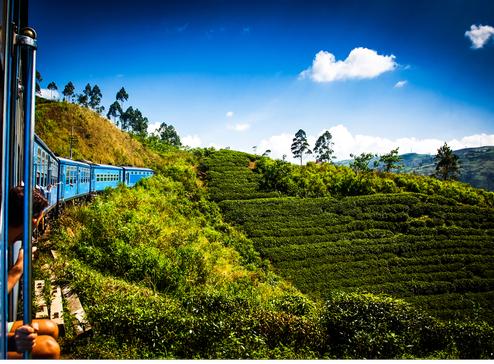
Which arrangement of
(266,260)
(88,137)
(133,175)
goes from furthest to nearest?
(88,137), (133,175), (266,260)

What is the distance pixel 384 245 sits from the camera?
13.6 metres

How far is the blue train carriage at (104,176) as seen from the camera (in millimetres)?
11242

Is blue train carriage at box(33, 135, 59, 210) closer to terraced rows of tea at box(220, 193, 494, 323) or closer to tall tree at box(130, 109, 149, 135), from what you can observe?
terraced rows of tea at box(220, 193, 494, 323)

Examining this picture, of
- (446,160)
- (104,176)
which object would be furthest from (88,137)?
(446,160)

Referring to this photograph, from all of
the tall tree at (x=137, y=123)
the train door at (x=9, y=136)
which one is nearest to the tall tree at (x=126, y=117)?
the tall tree at (x=137, y=123)

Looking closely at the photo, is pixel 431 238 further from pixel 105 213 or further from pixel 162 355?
pixel 162 355

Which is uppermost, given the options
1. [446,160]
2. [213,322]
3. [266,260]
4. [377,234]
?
[446,160]

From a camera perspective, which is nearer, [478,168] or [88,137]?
[88,137]

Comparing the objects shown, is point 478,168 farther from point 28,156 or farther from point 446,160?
point 28,156

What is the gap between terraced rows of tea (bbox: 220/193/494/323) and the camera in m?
11.3

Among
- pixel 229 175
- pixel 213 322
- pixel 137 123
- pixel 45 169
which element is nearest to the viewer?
pixel 213 322

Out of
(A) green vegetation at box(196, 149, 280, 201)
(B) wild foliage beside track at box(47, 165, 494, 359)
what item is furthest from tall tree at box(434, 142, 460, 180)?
(B) wild foliage beside track at box(47, 165, 494, 359)

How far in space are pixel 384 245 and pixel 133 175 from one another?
11.6 m

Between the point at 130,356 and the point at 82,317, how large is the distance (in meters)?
0.72
